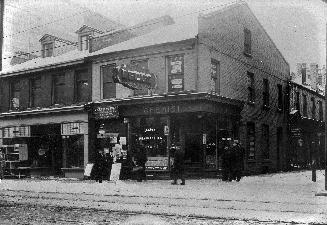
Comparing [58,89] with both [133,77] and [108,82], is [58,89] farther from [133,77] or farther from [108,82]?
[133,77]

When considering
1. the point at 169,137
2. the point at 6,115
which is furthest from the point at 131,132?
the point at 6,115

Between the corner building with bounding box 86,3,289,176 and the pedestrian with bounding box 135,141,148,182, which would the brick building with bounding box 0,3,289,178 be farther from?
the pedestrian with bounding box 135,141,148,182

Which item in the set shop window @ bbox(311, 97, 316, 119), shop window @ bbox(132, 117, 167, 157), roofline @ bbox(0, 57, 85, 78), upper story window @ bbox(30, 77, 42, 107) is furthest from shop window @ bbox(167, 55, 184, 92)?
shop window @ bbox(311, 97, 316, 119)

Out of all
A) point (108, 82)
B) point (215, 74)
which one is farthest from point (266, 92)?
point (108, 82)

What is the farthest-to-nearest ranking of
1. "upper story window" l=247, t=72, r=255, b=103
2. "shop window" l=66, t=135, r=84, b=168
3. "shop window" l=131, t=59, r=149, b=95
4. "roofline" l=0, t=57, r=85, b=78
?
1. "upper story window" l=247, t=72, r=255, b=103
2. "shop window" l=66, t=135, r=84, b=168
3. "roofline" l=0, t=57, r=85, b=78
4. "shop window" l=131, t=59, r=149, b=95

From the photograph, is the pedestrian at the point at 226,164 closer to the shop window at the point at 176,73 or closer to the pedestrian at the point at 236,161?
the pedestrian at the point at 236,161

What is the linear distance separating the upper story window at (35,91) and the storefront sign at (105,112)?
5.00 metres

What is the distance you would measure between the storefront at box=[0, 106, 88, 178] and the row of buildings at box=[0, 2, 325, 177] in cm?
6

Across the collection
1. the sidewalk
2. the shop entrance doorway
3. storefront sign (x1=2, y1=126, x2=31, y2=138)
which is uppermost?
storefront sign (x1=2, y1=126, x2=31, y2=138)

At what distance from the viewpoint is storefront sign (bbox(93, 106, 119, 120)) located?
73.0 ft

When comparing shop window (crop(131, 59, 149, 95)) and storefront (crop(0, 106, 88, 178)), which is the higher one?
shop window (crop(131, 59, 149, 95))

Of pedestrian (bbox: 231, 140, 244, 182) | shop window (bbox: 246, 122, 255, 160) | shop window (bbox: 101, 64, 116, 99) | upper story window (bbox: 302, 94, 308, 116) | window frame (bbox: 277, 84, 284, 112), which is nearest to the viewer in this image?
pedestrian (bbox: 231, 140, 244, 182)

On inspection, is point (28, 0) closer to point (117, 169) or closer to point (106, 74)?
point (106, 74)

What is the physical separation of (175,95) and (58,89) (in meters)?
8.28
